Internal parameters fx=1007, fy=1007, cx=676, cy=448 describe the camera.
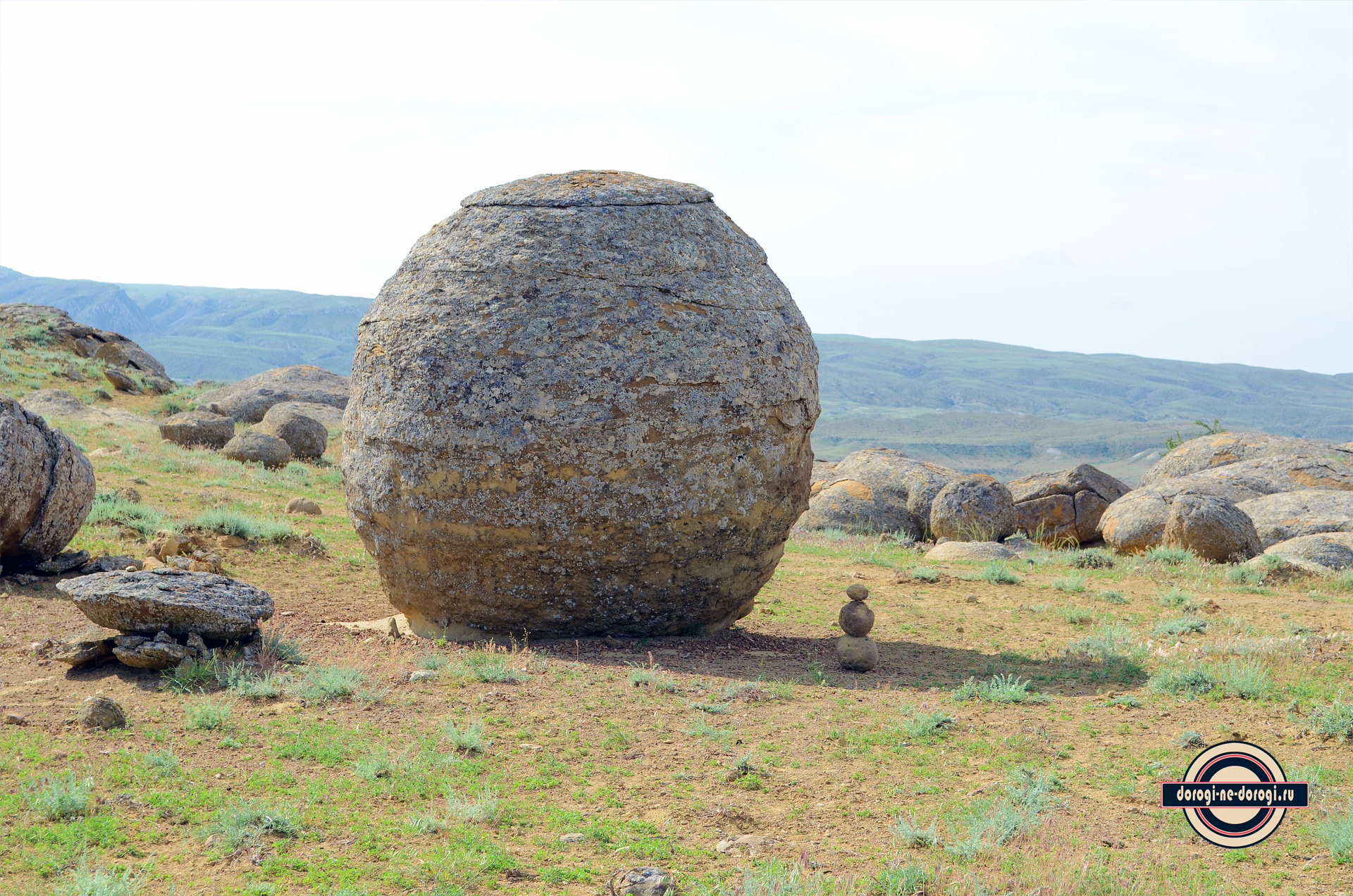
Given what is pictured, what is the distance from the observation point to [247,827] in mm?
4168

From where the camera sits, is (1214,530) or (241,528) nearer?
(241,528)

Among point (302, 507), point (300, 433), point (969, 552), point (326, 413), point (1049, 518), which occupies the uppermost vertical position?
point (326, 413)

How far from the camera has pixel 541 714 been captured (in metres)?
5.86

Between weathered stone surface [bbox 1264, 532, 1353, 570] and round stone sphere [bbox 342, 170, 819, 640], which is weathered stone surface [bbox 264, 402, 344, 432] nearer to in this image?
round stone sphere [bbox 342, 170, 819, 640]

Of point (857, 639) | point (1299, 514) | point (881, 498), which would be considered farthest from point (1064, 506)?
point (857, 639)

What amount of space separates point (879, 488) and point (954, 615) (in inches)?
316

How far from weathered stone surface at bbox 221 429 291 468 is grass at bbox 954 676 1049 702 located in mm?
15440

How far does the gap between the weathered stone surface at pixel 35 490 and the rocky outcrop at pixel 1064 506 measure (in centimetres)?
1306

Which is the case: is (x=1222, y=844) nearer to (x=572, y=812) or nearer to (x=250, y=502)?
(x=572, y=812)

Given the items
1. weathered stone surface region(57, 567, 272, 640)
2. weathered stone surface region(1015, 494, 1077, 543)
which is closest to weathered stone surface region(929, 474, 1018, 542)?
weathered stone surface region(1015, 494, 1077, 543)

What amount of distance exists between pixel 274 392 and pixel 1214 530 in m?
22.5

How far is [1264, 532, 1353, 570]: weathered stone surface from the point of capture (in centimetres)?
1202

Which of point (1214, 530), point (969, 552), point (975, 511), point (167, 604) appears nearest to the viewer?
point (167, 604)

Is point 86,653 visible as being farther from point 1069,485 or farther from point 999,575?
point 1069,485
